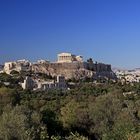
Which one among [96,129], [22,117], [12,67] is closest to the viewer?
[22,117]

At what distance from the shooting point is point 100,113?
96.1 ft

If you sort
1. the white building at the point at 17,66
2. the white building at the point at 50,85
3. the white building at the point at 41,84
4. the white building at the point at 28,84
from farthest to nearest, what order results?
1. the white building at the point at 17,66
2. the white building at the point at 50,85
3. the white building at the point at 41,84
4. the white building at the point at 28,84

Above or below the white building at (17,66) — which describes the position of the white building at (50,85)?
below

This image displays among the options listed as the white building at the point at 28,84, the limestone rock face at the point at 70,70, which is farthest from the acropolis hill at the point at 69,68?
the white building at the point at 28,84

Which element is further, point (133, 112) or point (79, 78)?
point (79, 78)

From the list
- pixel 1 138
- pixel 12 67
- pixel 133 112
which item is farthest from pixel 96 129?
pixel 12 67

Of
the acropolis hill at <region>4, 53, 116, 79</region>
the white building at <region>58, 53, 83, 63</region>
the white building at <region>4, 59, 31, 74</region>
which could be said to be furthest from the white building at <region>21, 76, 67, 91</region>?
the white building at <region>58, 53, 83, 63</region>

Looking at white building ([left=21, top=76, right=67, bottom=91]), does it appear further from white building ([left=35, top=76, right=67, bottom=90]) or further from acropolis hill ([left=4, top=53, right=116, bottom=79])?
acropolis hill ([left=4, top=53, right=116, bottom=79])

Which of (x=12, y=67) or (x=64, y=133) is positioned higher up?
(x=12, y=67)

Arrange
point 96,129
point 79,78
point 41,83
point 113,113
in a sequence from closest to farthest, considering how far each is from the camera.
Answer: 1. point 96,129
2. point 113,113
3. point 41,83
4. point 79,78

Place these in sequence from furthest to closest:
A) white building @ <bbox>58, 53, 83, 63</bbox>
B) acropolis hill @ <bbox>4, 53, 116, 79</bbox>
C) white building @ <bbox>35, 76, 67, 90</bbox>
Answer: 1. white building @ <bbox>58, 53, 83, 63</bbox>
2. acropolis hill @ <bbox>4, 53, 116, 79</bbox>
3. white building @ <bbox>35, 76, 67, 90</bbox>

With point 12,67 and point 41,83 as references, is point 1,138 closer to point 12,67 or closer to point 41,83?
point 41,83

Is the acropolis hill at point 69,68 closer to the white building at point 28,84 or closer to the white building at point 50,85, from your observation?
the white building at point 50,85

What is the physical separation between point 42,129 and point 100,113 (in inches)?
288
